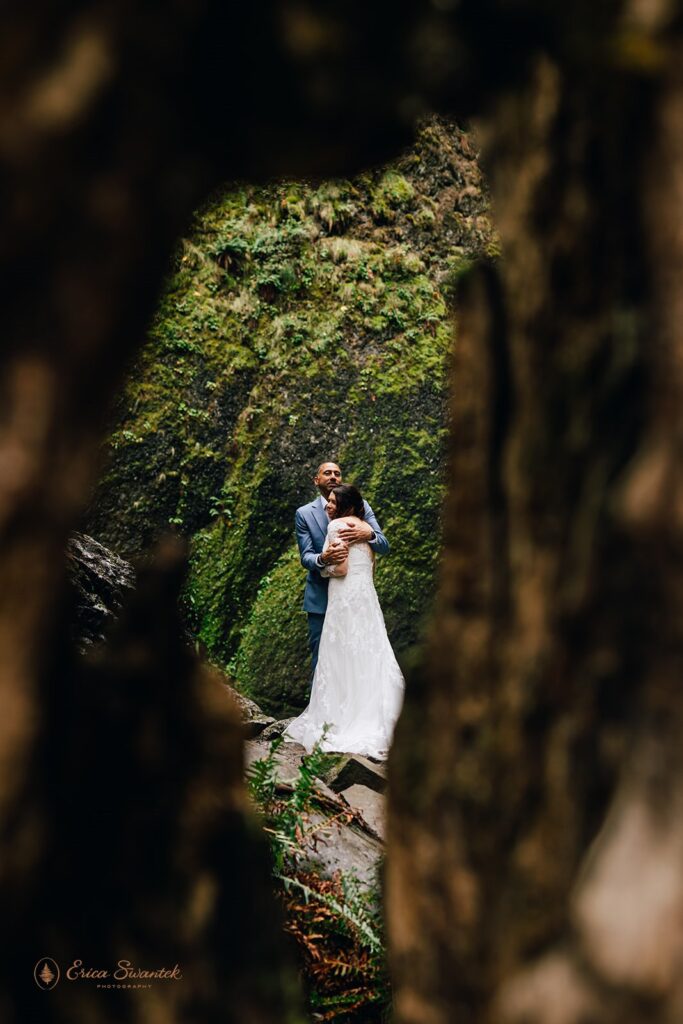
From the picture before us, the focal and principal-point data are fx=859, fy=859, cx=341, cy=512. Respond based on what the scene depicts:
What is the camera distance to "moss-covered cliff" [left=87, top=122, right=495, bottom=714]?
1048cm

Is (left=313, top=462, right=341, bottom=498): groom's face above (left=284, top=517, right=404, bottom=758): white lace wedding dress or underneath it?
above

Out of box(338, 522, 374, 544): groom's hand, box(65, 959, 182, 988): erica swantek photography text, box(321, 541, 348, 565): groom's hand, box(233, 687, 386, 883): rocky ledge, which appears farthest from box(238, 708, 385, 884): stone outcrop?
box(338, 522, 374, 544): groom's hand

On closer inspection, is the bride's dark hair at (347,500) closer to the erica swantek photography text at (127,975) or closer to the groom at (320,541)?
the groom at (320,541)

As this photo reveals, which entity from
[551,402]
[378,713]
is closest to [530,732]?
[551,402]

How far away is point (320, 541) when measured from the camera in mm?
9555

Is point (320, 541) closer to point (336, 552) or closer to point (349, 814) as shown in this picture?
point (336, 552)

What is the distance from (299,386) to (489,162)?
945 centimetres

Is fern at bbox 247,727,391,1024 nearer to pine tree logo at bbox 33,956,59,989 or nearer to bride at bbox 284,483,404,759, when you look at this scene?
pine tree logo at bbox 33,956,59,989

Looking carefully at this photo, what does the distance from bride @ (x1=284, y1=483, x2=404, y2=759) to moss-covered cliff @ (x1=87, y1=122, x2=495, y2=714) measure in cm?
142

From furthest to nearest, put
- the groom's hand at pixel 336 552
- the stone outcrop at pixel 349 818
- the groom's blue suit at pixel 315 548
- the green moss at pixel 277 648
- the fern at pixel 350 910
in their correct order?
the green moss at pixel 277 648
the groom's blue suit at pixel 315 548
the groom's hand at pixel 336 552
the stone outcrop at pixel 349 818
the fern at pixel 350 910

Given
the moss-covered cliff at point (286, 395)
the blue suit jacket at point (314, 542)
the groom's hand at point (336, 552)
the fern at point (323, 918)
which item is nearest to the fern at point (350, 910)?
the fern at point (323, 918)

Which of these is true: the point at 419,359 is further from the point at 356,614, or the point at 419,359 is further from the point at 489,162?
the point at 489,162

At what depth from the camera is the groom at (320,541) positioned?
927 centimetres

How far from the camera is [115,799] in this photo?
68.4 inches
